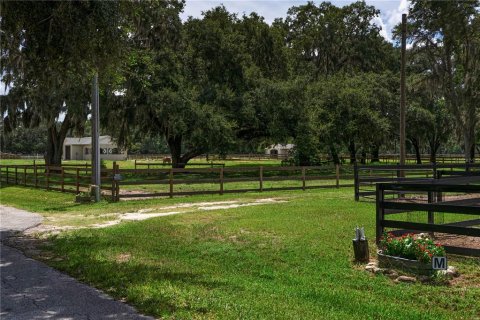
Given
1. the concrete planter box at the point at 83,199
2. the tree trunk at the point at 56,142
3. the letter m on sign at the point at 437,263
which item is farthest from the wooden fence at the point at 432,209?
the tree trunk at the point at 56,142

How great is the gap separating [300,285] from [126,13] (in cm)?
676

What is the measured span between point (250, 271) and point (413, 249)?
86.3 inches

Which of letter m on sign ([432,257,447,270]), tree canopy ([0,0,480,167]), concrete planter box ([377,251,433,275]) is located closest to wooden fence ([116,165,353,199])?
tree canopy ([0,0,480,167])

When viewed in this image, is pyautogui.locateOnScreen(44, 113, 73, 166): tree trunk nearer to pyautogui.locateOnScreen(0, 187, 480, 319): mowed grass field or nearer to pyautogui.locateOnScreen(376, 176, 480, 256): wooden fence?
pyautogui.locateOnScreen(0, 187, 480, 319): mowed grass field

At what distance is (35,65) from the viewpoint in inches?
384

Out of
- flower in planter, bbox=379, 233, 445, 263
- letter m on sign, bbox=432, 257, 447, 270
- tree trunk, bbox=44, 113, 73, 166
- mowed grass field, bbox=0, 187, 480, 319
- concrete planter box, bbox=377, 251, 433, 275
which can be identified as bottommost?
mowed grass field, bbox=0, 187, 480, 319

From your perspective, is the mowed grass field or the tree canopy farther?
the tree canopy

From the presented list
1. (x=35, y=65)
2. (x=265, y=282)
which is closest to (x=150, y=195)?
(x=35, y=65)

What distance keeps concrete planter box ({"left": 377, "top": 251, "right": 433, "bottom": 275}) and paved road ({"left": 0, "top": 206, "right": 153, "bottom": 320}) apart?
11.3 feet

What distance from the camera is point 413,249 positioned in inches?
252

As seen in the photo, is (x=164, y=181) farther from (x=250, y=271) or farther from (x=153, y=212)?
(x=250, y=271)

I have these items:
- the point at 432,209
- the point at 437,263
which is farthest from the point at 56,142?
the point at 437,263

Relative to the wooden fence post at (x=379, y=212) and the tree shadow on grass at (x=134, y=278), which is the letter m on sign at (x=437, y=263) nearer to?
the wooden fence post at (x=379, y=212)

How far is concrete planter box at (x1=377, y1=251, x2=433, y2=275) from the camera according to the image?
6176 mm
